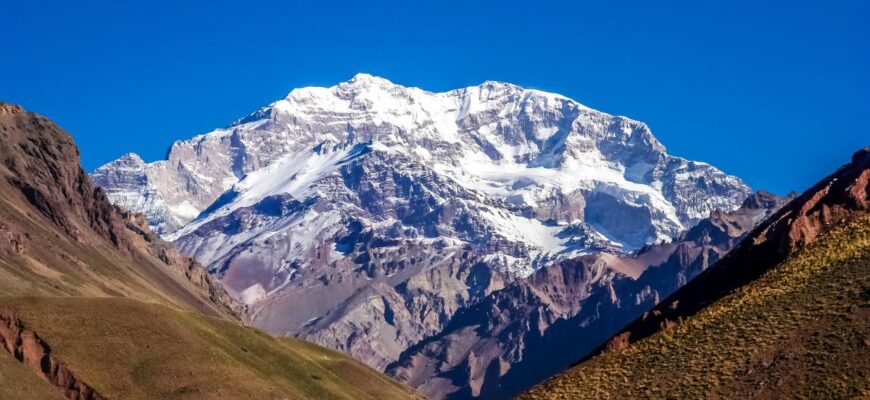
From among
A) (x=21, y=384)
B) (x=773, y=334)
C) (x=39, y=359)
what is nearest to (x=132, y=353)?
(x=39, y=359)

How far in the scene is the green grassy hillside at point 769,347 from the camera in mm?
56406

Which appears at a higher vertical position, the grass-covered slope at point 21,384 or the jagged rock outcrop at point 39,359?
the jagged rock outcrop at point 39,359

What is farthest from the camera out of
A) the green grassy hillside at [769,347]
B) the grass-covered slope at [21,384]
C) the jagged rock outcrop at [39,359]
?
the jagged rock outcrop at [39,359]

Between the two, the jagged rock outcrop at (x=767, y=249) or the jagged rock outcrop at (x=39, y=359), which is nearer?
the jagged rock outcrop at (x=767, y=249)

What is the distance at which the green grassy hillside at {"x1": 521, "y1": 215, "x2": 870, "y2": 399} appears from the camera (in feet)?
185

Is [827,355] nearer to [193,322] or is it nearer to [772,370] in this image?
[772,370]

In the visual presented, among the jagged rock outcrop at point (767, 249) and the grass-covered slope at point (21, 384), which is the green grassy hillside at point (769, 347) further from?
the grass-covered slope at point (21, 384)

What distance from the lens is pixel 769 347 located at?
59.1 meters

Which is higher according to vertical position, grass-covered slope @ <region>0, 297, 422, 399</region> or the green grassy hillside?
grass-covered slope @ <region>0, 297, 422, 399</region>

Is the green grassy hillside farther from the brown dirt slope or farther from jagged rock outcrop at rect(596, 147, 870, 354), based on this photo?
jagged rock outcrop at rect(596, 147, 870, 354)

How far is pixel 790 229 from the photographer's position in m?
71.2

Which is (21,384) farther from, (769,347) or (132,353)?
(769,347)

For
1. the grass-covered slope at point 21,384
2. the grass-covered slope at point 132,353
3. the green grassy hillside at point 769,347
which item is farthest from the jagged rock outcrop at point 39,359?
the green grassy hillside at point 769,347

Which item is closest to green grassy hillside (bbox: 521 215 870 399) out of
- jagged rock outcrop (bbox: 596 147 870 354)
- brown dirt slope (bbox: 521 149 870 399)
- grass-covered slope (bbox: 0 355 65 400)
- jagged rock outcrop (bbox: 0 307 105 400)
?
brown dirt slope (bbox: 521 149 870 399)
